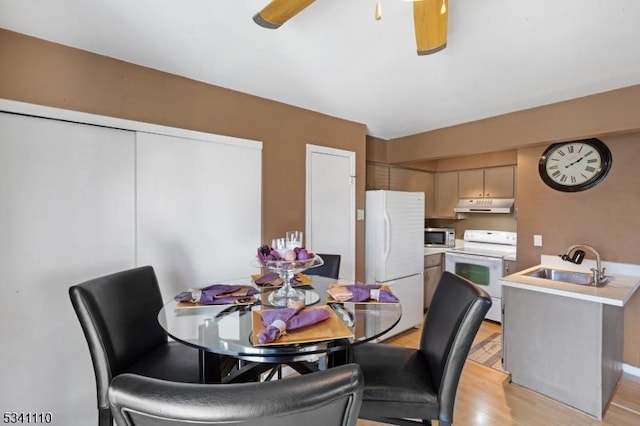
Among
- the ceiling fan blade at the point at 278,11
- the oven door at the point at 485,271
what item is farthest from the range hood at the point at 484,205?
the ceiling fan blade at the point at 278,11

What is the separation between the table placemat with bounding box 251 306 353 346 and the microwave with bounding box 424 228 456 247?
11.3ft

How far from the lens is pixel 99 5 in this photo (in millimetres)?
1519

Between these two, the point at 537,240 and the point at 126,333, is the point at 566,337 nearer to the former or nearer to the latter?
the point at 537,240

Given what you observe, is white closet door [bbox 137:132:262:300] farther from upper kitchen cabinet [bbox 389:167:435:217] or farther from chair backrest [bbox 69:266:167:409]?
upper kitchen cabinet [bbox 389:167:435:217]

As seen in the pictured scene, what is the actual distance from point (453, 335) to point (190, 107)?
2.16m

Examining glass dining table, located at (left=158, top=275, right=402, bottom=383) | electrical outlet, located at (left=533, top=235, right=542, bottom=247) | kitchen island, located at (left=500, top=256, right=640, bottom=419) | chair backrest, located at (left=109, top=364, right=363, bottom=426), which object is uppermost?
electrical outlet, located at (left=533, top=235, right=542, bottom=247)

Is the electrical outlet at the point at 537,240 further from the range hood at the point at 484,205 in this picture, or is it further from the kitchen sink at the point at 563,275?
the range hood at the point at 484,205

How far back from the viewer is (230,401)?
1.89 feet

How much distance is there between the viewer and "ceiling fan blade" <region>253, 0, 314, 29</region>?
1.22 meters

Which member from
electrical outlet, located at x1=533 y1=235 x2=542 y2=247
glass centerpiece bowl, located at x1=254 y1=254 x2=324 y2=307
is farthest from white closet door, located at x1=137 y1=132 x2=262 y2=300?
electrical outlet, located at x1=533 y1=235 x2=542 y2=247

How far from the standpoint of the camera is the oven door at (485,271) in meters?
3.56

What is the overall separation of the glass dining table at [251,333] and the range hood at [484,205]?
9.92ft

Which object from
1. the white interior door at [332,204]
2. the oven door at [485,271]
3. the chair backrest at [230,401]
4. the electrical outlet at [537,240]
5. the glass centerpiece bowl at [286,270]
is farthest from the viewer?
the oven door at [485,271]

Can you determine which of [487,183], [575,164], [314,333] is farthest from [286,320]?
[487,183]
